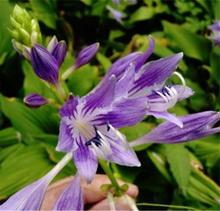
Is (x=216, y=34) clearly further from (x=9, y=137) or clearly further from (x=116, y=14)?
(x=9, y=137)

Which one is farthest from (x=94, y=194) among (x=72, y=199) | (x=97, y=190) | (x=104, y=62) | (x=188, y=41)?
(x=188, y=41)

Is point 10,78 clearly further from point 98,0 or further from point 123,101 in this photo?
point 123,101

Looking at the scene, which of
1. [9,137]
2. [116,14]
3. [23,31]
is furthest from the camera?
[116,14]

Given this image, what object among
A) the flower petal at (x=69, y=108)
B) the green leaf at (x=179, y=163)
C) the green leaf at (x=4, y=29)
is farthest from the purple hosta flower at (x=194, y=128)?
the green leaf at (x=4, y=29)

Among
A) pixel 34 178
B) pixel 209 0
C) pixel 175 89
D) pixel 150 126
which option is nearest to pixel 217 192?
pixel 150 126

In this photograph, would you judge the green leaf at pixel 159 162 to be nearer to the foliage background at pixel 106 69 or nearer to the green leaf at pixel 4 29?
the foliage background at pixel 106 69

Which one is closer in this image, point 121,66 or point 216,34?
point 121,66

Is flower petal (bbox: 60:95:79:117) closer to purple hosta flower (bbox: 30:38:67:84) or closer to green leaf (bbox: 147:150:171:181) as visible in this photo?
purple hosta flower (bbox: 30:38:67:84)
